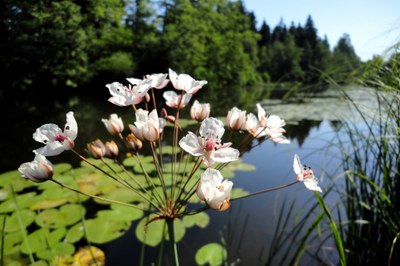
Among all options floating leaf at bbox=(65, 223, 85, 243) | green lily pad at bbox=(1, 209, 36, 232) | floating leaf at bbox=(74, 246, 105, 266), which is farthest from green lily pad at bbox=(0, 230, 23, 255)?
floating leaf at bbox=(74, 246, 105, 266)

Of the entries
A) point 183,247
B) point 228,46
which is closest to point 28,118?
point 183,247

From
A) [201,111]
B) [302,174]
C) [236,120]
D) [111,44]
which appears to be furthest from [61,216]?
[111,44]

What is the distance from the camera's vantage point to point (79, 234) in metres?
2.76

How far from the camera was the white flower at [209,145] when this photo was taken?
80 centimetres

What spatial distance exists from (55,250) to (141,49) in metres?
20.3

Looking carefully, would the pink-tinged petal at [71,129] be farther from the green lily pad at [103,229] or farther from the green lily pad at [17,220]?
the green lily pad at [17,220]

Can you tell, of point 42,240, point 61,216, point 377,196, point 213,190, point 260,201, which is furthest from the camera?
point 260,201

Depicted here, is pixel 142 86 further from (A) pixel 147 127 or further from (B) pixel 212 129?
(B) pixel 212 129

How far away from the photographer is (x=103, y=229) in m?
2.93

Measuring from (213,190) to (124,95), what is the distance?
469 millimetres

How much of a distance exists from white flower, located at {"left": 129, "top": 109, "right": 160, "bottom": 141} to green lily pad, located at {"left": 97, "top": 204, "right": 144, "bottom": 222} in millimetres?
2513

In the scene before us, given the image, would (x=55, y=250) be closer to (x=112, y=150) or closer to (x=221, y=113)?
(x=112, y=150)

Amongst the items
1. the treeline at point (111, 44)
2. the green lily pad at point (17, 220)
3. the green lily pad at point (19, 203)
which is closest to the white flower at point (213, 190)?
the green lily pad at point (17, 220)

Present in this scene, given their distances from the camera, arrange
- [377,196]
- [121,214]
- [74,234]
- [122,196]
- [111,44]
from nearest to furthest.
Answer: [377,196] < [74,234] < [121,214] < [122,196] < [111,44]
